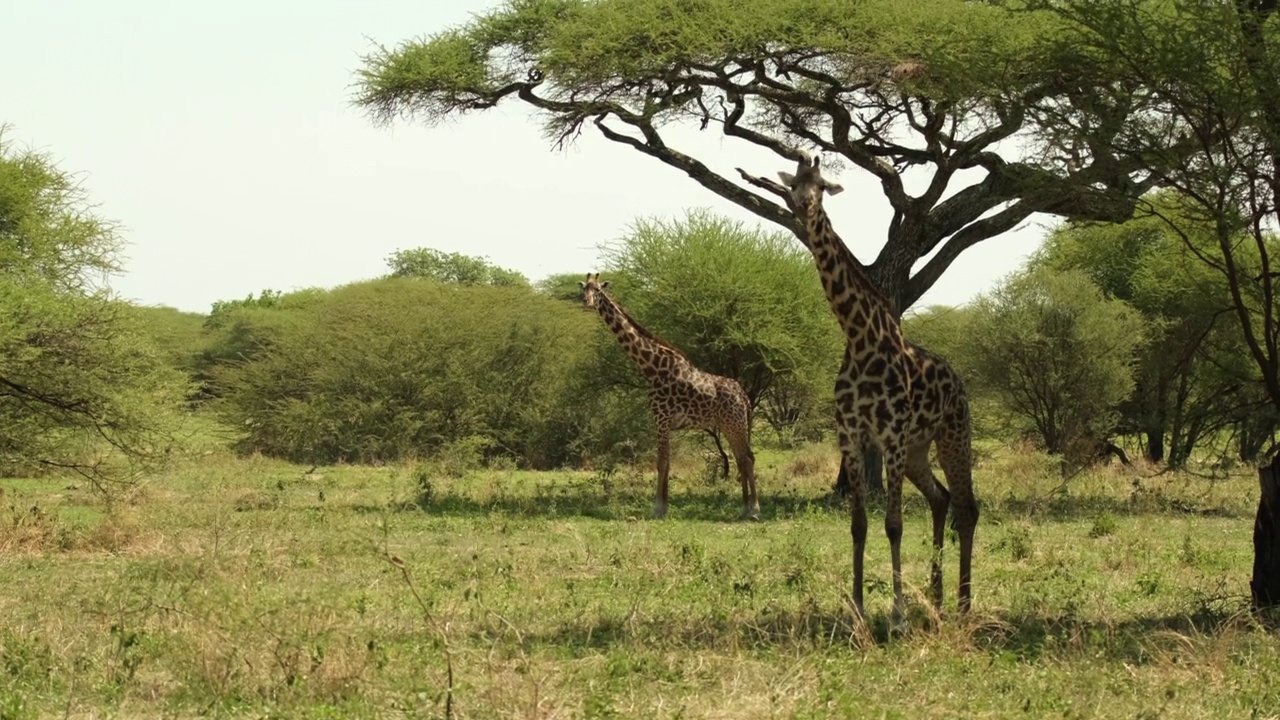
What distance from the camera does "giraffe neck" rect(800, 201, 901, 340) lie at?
30.0 feet

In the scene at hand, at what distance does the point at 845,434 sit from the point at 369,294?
84.4 ft

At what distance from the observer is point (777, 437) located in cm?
3238

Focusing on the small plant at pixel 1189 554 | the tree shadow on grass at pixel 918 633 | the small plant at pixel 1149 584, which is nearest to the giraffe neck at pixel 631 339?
the small plant at pixel 1189 554

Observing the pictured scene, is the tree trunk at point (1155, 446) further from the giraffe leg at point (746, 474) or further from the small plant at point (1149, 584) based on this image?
the small plant at point (1149, 584)

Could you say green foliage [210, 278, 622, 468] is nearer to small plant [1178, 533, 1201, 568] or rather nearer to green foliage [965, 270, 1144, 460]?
green foliage [965, 270, 1144, 460]

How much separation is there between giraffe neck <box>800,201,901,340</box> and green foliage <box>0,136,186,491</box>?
7.30 metres

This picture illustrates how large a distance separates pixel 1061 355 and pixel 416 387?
11.1 metres

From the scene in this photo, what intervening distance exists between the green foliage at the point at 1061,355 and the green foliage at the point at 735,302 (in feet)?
9.87

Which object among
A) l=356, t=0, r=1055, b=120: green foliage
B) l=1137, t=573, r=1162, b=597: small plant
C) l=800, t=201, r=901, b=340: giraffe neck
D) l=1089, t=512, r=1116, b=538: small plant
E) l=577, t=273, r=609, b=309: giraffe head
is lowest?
l=1137, t=573, r=1162, b=597: small plant

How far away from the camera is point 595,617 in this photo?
898cm

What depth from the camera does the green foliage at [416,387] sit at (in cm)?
2783

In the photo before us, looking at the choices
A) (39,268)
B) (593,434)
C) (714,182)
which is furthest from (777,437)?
(39,268)

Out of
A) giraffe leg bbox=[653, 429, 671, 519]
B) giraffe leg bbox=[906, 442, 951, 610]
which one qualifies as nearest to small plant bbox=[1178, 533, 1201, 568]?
giraffe leg bbox=[906, 442, 951, 610]

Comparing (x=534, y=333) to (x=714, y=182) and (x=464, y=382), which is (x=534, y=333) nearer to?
(x=464, y=382)
